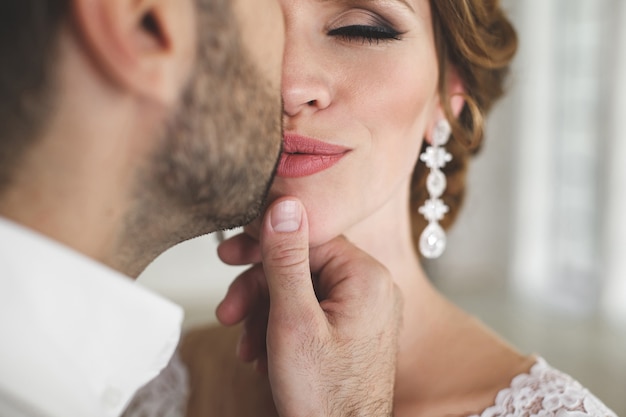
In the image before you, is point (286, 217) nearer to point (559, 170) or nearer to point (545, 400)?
point (545, 400)

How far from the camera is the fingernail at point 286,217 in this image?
46.3 inches

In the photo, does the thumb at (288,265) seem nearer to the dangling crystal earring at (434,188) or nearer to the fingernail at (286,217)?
the fingernail at (286,217)

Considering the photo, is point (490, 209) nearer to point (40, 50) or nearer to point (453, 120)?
point (453, 120)

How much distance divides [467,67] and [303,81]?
0.47 m

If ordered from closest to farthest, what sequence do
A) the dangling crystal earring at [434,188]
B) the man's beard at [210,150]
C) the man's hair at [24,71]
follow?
the man's hair at [24,71], the man's beard at [210,150], the dangling crystal earring at [434,188]

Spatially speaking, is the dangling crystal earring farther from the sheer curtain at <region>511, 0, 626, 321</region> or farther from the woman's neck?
the sheer curtain at <region>511, 0, 626, 321</region>

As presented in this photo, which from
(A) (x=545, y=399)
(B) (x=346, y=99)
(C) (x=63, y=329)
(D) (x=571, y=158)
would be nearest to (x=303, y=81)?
(B) (x=346, y=99)

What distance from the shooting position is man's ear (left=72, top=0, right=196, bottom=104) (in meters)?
0.82

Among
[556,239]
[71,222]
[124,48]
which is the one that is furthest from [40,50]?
[556,239]

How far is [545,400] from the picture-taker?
50.8 inches

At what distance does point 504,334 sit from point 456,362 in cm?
288

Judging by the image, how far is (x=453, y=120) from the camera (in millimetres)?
1565

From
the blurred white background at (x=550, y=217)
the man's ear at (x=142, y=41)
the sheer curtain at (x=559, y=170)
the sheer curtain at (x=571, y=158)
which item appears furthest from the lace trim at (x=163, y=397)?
the sheer curtain at (x=571, y=158)

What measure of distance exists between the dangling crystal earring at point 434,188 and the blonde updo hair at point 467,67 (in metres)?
0.03
